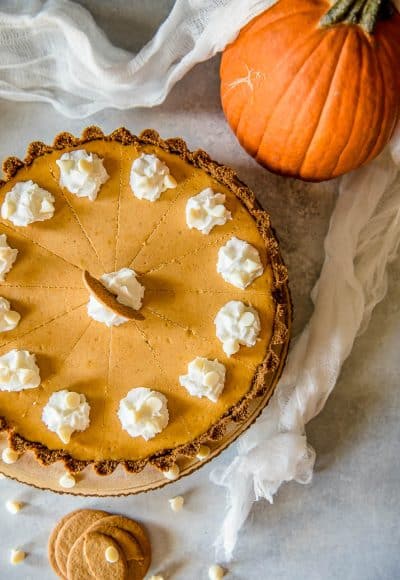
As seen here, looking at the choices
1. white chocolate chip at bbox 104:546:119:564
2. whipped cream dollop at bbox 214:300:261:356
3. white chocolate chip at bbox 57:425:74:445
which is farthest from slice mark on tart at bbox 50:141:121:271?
white chocolate chip at bbox 104:546:119:564

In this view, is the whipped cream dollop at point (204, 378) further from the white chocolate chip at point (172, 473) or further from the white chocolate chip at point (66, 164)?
the white chocolate chip at point (66, 164)

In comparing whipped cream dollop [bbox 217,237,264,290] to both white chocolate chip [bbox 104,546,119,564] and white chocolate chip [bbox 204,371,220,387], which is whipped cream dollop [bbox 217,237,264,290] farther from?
white chocolate chip [bbox 104,546,119,564]

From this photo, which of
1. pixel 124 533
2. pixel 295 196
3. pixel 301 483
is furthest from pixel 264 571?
pixel 295 196

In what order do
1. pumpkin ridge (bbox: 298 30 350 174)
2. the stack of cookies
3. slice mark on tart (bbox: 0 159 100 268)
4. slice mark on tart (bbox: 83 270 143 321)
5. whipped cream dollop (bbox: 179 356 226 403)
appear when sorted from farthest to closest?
the stack of cookies
slice mark on tart (bbox: 0 159 100 268)
whipped cream dollop (bbox: 179 356 226 403)
pumpkin ridge (bbox: 298 30 350 174)
slice mark on tart (bbox: 83 270 143 321)

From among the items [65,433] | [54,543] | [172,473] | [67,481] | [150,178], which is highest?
[150,178]

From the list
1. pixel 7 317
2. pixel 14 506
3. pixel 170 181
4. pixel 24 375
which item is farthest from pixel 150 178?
pixel 14 506

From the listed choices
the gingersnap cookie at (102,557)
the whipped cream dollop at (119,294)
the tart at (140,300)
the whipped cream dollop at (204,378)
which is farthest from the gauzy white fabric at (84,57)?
the gingersnap cookie at (102,557)

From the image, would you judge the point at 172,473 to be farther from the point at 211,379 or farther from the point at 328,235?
the point at 328,235
